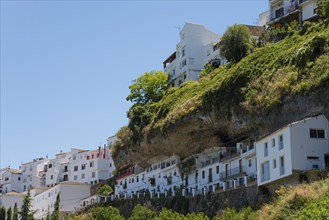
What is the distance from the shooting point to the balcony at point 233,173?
54906 millimetres

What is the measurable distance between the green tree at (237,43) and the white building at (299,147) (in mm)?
27095

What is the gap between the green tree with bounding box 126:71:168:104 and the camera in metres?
82.8

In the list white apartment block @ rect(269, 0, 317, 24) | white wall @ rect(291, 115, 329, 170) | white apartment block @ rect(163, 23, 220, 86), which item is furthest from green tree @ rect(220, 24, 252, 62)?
white wall @ rect(291, 115, 329, 170)

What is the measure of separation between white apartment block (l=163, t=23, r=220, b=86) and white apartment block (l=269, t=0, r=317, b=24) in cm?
1191

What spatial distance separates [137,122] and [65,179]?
4658 centimetres

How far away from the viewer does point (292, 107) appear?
4988 centimetres

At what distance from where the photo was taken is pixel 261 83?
5516 centimetres

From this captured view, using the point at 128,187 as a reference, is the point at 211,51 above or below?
above

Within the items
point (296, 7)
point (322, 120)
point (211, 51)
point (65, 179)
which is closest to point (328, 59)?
point (322, 120)

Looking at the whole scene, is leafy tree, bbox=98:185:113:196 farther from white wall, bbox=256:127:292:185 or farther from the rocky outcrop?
white wall, bbox=256:127:292:185

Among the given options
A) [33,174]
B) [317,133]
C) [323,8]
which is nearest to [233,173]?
[317,133]

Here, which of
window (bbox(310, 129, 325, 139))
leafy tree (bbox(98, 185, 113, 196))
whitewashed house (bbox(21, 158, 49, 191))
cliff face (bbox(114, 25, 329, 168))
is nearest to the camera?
window (bbox(310, 129, 325, 139))

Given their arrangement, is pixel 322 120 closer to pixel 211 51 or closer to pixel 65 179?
pixel 211 51

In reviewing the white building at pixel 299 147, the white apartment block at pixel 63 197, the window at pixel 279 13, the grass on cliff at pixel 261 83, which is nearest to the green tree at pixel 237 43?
the grass on cliff at pixel 261 83
